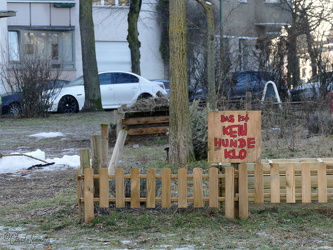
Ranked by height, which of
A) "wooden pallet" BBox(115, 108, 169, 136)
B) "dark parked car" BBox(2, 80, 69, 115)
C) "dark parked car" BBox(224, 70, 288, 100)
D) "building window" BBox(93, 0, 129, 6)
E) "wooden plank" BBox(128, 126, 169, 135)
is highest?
"building window" BBox(93, 0, 129, 6)

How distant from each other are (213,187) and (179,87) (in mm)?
3475

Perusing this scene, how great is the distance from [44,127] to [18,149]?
4710 millimetres

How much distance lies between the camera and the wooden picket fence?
22.0 ft

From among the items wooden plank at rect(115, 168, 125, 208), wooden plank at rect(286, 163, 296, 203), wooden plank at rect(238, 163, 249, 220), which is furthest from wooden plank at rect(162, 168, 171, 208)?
wooden plank at rect(286, 163, 296, 203)

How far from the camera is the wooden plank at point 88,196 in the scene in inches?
261

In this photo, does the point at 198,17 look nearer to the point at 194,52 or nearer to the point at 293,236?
the point at 194,52

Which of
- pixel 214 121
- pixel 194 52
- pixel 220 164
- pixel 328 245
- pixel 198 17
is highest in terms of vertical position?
pixel 198 17

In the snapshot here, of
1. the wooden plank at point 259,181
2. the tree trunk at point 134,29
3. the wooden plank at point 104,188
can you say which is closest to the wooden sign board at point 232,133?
the wooden plank at point 259,181

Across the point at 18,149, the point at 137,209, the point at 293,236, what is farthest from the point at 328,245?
the point at 18,149

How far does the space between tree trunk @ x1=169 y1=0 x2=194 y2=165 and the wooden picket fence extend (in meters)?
3.11

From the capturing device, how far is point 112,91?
24.7 m

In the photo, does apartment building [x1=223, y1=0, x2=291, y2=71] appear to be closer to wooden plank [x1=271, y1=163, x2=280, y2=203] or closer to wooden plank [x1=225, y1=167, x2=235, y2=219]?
wooden plank [x1=271, y1=163, x2=280, y2=203]

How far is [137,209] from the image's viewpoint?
7.16 meters

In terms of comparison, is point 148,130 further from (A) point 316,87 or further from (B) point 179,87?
(A) point 316,87
